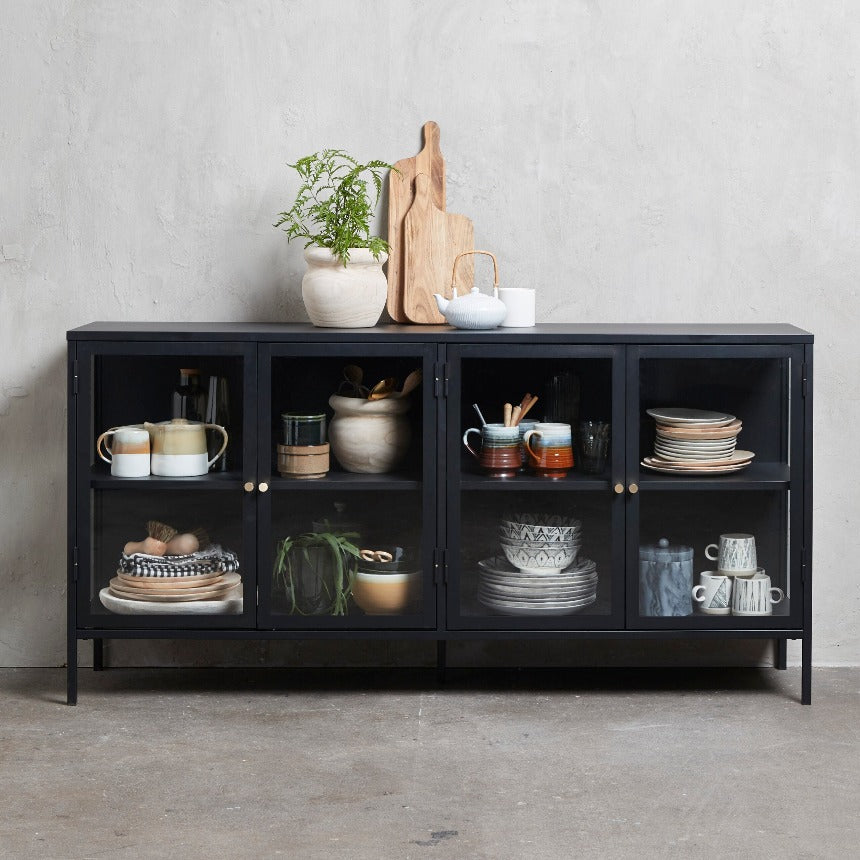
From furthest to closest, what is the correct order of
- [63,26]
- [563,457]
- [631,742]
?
[63,26] → [563,457] → [631,742]

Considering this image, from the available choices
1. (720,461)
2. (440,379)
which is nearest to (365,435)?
(440,379)

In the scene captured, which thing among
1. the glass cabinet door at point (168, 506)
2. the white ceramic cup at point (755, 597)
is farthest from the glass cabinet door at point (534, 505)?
the glass cabinet door at point (168, 506)

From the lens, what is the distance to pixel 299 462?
126 inches

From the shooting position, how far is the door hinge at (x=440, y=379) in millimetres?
3141

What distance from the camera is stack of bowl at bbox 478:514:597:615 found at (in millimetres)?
3197

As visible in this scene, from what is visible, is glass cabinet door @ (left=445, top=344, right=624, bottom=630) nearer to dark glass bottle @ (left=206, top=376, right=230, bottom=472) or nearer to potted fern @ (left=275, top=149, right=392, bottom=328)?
potted fern @ (left=275, top=149, right=392, bottom=328)

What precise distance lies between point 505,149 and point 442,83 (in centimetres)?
27

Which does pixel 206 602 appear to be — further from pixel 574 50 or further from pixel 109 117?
pixel 574 50

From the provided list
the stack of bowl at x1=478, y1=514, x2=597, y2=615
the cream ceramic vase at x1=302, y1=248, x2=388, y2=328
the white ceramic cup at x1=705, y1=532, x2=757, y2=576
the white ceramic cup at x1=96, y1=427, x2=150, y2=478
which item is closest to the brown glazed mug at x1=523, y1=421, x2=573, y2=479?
the stack of bowl at x1=478, y1=514, x2=597, y2=615

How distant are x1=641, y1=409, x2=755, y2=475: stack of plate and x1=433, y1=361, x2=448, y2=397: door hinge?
1.84ft

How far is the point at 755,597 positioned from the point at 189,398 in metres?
1.65

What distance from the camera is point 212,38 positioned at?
3.46 metres

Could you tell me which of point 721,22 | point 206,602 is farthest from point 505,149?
point 206,602

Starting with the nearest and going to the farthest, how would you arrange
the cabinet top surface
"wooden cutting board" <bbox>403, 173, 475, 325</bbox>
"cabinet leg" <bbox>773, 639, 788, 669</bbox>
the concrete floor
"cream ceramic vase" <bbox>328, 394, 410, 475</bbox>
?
the concrete floor, the cabinet top surface, "cream ceramic vase" <bbox>328, 394, 410, 475</bbox>, "wooden cutting board" <bbox>403, 173, 475, 325</bbox>, "cabinet leg" <bbox>773, 639, 788, 669</bbox>
